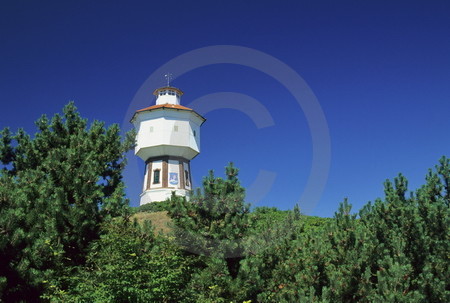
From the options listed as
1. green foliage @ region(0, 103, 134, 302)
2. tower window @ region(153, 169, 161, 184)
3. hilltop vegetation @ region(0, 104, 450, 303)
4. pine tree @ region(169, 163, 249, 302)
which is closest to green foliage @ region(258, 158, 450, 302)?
hilltop vegetation @ region(0, 104, 450, 303)

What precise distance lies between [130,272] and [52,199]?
394cm

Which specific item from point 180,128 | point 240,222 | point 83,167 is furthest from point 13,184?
point 180,128

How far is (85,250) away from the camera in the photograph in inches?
448

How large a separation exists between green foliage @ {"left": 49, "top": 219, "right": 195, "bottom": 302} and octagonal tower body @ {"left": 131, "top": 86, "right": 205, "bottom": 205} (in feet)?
78.3

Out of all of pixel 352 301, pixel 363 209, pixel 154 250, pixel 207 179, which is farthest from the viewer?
pixel 207 179

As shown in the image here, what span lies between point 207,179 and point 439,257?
6.34 meters

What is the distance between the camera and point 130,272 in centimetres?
902

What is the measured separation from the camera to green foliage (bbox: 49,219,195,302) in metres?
8.84

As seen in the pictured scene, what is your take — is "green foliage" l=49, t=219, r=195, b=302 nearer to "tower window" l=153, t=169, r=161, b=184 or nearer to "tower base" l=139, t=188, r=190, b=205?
"tower base" l=139, t=188, r=190, b=205

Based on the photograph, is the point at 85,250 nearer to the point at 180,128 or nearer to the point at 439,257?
the point at 439,257

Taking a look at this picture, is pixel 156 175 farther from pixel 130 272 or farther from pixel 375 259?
pixel 375 259

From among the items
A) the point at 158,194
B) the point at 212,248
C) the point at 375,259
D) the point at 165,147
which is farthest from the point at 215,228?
the point at 158,194

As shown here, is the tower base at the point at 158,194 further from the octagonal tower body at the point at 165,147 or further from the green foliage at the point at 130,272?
the green foliage at the point at 130,272

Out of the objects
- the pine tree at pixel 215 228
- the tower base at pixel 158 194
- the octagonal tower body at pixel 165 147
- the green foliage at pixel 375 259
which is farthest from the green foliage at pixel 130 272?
the octagonal tower body at pixel 165 147
